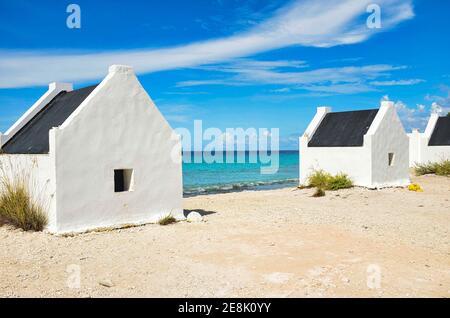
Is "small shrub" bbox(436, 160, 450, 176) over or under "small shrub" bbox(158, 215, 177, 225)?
over

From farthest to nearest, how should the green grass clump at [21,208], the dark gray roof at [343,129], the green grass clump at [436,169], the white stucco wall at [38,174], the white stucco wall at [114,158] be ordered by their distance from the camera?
1. the green grass clump at [436,169]
2. the dark gray roof at [343,129]
3. the green grass clump at [21,208]
4. the white stucco wall at [114,158]
5. the white stucco wall at [38,174]

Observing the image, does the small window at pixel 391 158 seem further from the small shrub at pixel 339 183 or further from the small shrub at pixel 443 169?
the small shrub at pixel 443 169

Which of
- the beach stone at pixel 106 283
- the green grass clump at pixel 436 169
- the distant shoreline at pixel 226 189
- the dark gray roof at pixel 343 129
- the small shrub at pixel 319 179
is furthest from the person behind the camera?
the distant shoreline at pixel 226 189

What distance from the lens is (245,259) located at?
28.1 feet

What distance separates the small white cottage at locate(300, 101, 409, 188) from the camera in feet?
67.3

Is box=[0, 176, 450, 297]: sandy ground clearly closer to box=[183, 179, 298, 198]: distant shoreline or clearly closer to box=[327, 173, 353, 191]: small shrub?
box=[327, 173, 353, 191]: small shrub

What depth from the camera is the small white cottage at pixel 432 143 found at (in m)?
32.3

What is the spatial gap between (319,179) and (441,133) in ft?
56.3

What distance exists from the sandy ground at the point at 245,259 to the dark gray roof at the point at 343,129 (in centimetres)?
790


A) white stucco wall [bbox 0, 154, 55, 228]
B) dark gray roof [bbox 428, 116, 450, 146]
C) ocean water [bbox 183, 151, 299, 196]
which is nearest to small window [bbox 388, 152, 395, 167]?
ocean water [bbox 183, 151, 299, 196]

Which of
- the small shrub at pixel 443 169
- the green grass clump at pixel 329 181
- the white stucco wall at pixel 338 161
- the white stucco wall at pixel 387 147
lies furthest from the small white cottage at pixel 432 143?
the green grass clump at pixel 329 181

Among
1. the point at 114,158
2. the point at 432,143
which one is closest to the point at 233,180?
the point at 432,143
